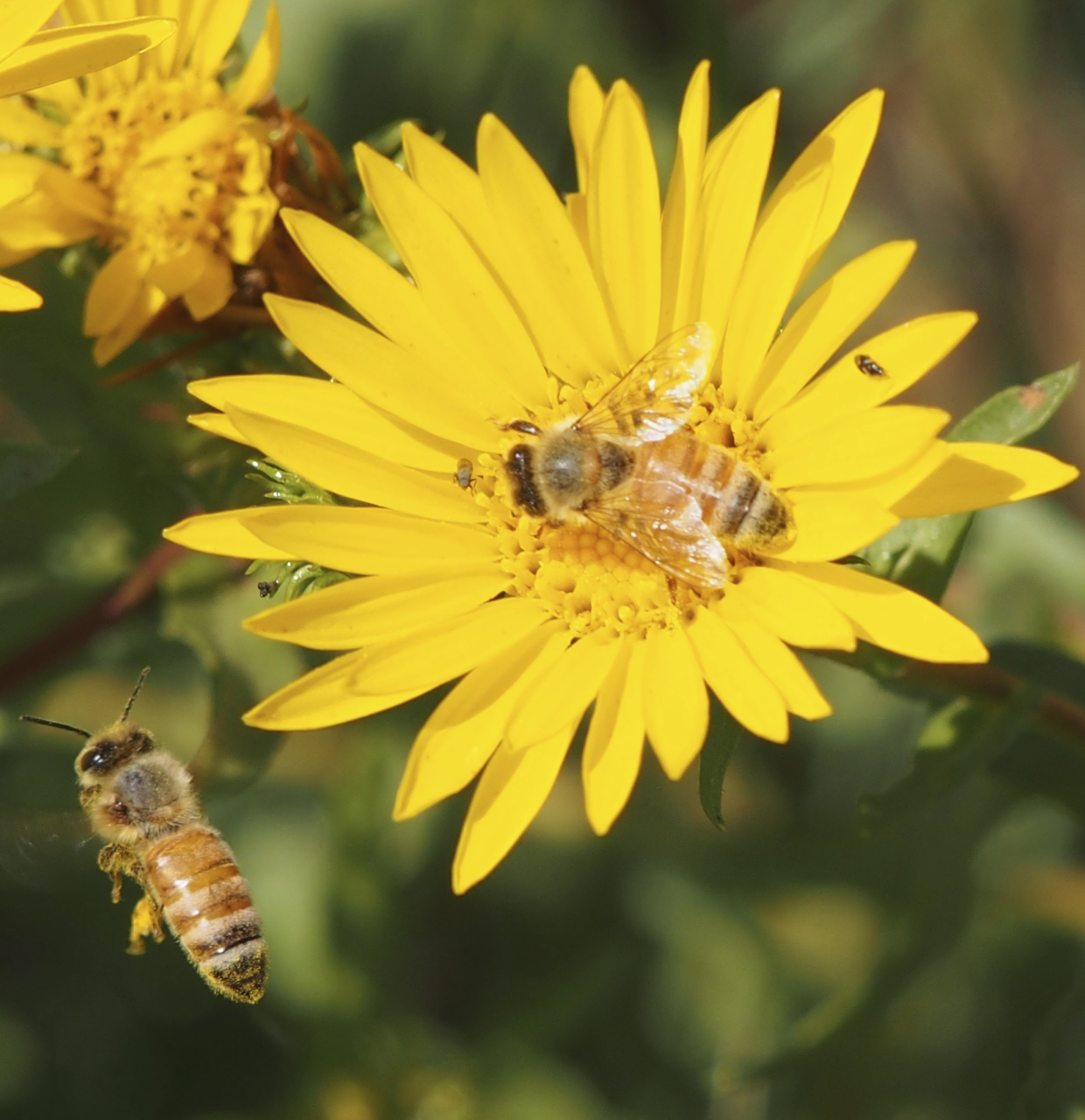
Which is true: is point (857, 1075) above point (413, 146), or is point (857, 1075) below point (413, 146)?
below

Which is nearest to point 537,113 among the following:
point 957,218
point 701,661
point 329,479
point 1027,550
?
point 957,218

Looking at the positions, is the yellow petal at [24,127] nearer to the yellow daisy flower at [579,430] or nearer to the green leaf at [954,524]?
the yellow daisy flower at [579,430]

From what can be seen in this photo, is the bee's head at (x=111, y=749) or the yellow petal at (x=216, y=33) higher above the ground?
the yellow petal at (x=216, y=33)

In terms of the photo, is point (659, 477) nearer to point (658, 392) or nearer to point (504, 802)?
point (658, 392)

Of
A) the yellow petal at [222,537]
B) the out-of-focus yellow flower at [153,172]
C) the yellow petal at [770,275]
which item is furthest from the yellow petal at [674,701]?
the out-of-focus yellow flower at [153,172]

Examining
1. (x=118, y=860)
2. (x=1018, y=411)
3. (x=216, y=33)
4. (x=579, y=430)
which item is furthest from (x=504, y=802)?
(x=216, y=33)

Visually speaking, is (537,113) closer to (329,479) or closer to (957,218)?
(957,218)
